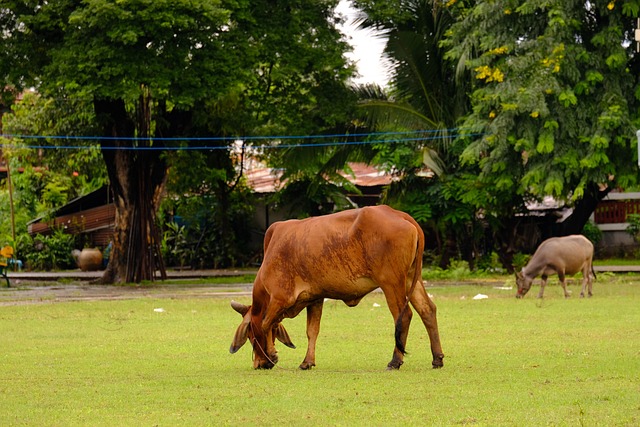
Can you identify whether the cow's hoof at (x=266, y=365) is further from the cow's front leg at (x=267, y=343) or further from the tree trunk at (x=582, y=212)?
the tree trunk at (x=582, y=212)

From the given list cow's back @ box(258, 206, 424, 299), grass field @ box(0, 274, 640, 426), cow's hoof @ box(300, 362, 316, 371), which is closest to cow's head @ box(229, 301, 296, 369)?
grass field @ box(0, 274, 640, 426)

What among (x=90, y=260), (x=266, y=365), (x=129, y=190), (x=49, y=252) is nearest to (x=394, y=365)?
(x=266, y=365)

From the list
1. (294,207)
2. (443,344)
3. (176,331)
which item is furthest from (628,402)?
(294,207)

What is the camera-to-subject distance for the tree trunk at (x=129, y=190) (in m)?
35.9

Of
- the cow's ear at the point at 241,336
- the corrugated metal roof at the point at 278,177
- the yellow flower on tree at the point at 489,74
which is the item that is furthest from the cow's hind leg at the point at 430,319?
the corrugated metal roof at the point at 278,177

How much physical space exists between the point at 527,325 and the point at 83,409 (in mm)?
9953

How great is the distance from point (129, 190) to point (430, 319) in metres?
24.7

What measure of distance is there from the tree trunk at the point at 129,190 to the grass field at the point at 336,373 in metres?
13.6

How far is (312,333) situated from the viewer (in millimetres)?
13406

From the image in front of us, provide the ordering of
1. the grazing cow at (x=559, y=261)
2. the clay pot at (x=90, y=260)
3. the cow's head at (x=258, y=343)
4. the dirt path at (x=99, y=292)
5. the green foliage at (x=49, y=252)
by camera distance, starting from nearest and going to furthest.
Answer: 1. the cow's head at (x=258, y=343)
2. the grazing cow at (x=559, y=261)
3. the dirt path at (x=99, y=292)
4. the clay pot at (x=90, y=260)
5. the green foliage at (x=49, y=252)

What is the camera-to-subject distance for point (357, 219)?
1295 centimetres

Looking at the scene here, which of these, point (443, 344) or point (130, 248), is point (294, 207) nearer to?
point (130, 248)

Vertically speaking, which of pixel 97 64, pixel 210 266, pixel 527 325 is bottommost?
pixel 210 266

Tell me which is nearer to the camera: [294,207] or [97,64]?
[97,64]
